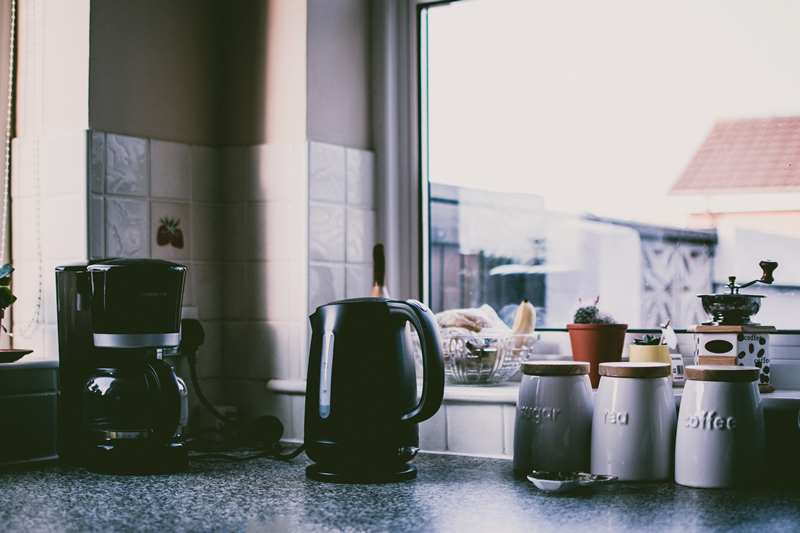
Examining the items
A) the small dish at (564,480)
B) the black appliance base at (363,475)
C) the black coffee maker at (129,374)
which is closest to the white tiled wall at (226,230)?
the black coffee maker at (129,374)

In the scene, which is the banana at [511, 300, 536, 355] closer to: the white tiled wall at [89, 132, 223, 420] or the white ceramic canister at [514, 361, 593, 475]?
the white ceramic canister at [514, 361, 593, 475]

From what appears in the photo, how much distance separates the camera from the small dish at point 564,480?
1201 millimetres

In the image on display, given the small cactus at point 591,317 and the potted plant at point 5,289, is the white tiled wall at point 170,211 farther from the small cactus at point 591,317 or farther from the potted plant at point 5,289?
the small cactus at point 591,317

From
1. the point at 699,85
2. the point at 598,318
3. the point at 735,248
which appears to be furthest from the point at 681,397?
the point at 699,85

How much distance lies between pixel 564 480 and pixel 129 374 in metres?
0.70

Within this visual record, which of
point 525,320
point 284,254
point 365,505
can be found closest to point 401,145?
point 284,254

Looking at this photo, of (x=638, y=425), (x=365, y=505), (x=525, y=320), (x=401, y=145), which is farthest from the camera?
(x=401, y=145)

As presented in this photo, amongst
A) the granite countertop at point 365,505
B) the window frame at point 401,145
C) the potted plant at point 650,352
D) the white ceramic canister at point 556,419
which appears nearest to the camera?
the granite countertop at point 365,505

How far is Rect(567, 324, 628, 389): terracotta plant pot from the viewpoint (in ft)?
4.98

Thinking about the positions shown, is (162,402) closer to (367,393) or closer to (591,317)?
(367,393)

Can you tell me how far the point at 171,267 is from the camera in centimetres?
142

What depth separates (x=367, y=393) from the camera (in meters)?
1.28

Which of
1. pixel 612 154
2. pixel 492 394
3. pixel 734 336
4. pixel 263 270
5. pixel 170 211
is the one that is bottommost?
pixel 492 394

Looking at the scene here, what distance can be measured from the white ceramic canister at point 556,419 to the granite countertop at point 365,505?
→ 0.19 ft
